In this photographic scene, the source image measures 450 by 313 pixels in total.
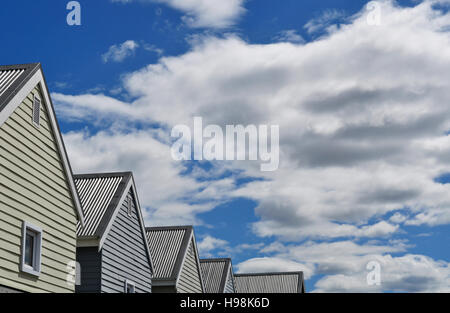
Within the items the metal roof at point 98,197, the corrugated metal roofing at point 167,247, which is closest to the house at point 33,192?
the metal roof at point 98,197

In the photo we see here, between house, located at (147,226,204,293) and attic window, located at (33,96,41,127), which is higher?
attic window, located at (33,96,41,127)

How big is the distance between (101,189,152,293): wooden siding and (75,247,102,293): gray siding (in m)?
0.27

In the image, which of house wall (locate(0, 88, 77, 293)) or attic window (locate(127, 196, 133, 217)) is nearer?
house wall (locate(0, 88, 77, 293))

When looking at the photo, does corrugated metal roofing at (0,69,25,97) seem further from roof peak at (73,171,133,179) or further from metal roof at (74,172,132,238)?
roof peak at (73,171,133,179)

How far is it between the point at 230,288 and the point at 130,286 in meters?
18.8

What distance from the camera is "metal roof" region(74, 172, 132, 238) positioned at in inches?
892

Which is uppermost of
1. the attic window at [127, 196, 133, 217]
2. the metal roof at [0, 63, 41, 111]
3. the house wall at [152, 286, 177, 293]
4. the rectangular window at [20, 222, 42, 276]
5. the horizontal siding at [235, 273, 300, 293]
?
the metal roof at [0, 63, 41, 111]

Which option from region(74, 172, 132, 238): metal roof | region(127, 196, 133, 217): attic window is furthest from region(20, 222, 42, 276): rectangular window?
region(127, 196, 133, 217): attic window

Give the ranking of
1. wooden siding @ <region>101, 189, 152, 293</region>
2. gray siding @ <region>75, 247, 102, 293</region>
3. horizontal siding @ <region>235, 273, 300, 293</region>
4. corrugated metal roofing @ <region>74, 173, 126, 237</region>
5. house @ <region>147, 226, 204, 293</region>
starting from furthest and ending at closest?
1. horizontal siding @ <region>235, 273, 300, 293</region>
2. house @ <region>147, 226, 204, 293</region>
3. wooden siding @ <region>101, 189, 152, 293</region>
4. corrugated metal roofing @ <region>74, 173, 126, 237</region>
5. gray siding @ <region>75, 247, 102, 293</region>

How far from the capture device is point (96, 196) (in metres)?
24.7

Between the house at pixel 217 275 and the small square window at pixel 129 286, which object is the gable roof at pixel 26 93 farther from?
the house at pixel 217 275

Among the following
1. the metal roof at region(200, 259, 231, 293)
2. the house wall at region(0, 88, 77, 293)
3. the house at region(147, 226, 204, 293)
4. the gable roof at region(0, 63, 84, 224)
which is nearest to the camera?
the house wall at region(0, 88, 77, 293)

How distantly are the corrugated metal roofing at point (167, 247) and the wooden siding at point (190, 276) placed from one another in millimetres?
829
